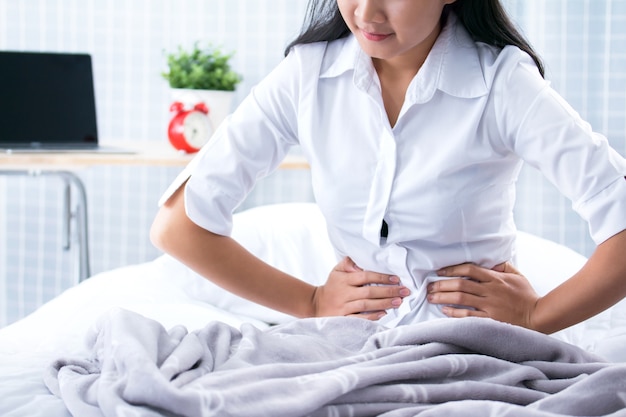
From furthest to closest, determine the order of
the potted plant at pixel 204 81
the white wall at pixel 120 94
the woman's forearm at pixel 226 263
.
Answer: the white wall at pixel 120 94, the potted plant at pixel 204 81, the woman's forearm at pixel 226 263

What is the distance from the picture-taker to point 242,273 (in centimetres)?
146

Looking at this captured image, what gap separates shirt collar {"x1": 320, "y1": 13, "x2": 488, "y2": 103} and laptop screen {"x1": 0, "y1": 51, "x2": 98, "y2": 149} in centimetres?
135

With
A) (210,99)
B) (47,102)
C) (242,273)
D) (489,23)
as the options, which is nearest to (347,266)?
(242,273)

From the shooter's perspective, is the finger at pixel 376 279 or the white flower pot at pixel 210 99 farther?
the white flower pot at pixel 210 99

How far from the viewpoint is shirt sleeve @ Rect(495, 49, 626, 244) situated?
1188mm

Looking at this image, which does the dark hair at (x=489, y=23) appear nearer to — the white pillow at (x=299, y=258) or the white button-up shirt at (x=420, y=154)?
the white button-up shirt at (x=420, y=154)

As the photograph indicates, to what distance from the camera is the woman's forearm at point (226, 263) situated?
4.67 feet

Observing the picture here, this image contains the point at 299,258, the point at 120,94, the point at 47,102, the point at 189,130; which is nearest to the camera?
the point at 299,258

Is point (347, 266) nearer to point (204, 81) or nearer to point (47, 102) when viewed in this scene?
point (204, 81)

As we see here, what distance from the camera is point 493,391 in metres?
0.92

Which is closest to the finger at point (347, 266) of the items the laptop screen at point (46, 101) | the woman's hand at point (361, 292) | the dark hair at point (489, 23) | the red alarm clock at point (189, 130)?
the woman's hand at point (361, 292)

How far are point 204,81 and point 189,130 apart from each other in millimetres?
218

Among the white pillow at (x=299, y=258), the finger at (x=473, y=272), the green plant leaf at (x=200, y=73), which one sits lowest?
the white pillow at (x=299, y=258)

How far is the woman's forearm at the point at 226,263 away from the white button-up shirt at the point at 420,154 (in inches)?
1.4
